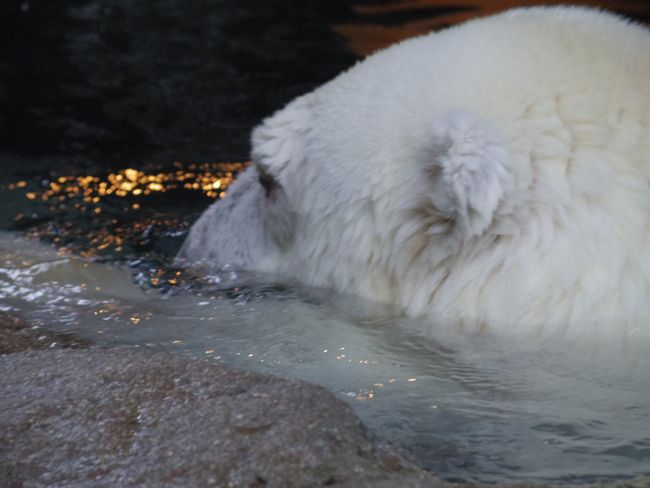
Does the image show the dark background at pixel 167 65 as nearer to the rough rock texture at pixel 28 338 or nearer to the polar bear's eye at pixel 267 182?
the polar bear's eye at pixel 267 182

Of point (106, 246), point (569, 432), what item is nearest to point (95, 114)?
point (106, 246)

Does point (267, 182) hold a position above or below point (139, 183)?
above

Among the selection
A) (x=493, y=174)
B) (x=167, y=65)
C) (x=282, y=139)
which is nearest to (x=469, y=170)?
(x=493, y=174)

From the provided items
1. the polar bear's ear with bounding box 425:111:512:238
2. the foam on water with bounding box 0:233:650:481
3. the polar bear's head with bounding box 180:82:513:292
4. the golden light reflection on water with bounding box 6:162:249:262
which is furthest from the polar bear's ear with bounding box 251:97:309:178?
the golden light reflection on water with bounding box 6:162:249:262

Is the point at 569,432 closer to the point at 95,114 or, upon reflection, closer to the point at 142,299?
the point at 142,299

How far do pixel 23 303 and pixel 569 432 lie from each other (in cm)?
154

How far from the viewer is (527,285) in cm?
213

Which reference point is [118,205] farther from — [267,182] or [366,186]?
[366,186]

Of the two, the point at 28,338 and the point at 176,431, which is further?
the point at 28,338

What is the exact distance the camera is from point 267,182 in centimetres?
284

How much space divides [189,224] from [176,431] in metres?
2.41

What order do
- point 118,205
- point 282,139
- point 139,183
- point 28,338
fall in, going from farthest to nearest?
point 139,183 < point 118,205 < point 282,139 < point 28,338

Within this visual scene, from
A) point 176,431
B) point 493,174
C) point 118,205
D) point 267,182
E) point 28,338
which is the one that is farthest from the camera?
point 118,205

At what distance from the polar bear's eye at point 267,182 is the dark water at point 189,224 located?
26 cm
